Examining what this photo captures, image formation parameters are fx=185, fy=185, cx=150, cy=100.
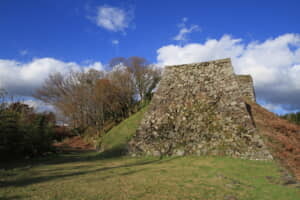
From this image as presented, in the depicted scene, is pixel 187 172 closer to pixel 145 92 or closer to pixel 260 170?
pixel 260 170

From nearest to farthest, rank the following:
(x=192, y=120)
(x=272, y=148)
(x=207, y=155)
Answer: (x=272, y=148) → (x=207, y=155) → (x=192, y=120)

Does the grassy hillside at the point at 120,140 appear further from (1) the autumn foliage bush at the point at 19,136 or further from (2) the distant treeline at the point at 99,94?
(2) the distant treeline at the point at 99,94

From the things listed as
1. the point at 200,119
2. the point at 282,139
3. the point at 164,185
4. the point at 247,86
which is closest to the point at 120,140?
the point at 200,119

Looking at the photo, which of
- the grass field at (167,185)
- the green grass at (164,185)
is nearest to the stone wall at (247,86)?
the grass field at (167,185)

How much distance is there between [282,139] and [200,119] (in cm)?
422

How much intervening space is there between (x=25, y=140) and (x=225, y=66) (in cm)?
1346

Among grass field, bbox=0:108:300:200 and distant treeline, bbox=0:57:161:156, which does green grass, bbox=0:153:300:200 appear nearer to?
grass field, bbox=0:108:300:200

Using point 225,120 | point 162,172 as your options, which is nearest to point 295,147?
point 225,120

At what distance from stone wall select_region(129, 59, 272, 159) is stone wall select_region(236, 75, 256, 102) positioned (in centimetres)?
589

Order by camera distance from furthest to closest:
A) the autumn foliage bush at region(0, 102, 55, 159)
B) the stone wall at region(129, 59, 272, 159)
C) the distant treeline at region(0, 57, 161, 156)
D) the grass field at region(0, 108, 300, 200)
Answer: the distant treeline at region(0, 57, 161, 156) < the autumn foliage bush at region(0, 102, 55, 159) < the stone wall at region(129, 59, 272, 159) < the grass field at region(0, 108, 300, 200)

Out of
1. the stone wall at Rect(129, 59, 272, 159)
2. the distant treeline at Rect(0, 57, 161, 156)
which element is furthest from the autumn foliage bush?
the distant treeline at Rect(0, 57, 161, 156)

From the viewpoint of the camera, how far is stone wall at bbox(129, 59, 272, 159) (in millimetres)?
9414

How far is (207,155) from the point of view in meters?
9.43

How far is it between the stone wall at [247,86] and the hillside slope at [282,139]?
465 centimetres
